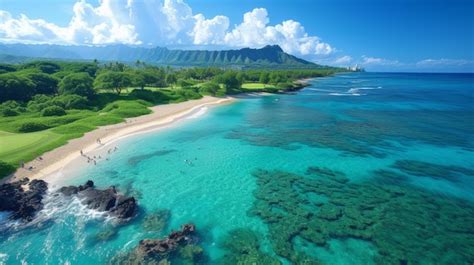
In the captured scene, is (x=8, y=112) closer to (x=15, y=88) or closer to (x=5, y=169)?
(x=15, y=88)

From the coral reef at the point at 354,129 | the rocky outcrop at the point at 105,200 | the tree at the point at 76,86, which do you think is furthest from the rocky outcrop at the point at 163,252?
the tree at the point at 76,86

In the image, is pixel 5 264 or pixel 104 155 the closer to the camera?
pixel 5 264

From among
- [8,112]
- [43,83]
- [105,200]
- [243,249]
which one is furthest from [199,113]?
[243,249]

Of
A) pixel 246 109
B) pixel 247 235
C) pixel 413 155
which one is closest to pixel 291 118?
pixel 246 109

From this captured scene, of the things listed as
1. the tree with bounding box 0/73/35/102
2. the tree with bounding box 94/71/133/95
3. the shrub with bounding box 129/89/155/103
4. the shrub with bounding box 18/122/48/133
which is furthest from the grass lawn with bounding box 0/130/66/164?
the shrub with bounding box 129/89/155/103

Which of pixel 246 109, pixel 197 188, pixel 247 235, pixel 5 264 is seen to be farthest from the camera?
pixel 246 109

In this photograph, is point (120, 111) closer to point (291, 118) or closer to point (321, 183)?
point (291, 118)

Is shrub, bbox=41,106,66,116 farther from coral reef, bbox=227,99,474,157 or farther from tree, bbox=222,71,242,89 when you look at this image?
tree, bbox=222,71,242,89
